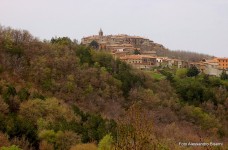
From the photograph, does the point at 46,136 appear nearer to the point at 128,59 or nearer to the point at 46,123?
the point at 46,123

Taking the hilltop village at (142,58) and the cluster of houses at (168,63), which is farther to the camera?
the hilltop village at (142,58)

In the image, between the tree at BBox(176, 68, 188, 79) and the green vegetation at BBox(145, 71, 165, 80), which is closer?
the green vegetation at BBox(145, 71, 165, 80)

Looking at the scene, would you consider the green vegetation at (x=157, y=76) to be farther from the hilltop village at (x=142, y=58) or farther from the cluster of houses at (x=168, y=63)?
the cluster of houses at (x=168, y=63)

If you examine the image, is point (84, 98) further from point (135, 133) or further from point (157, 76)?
point (135, 133)

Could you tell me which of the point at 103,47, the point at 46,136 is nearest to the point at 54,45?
the point at 46,136

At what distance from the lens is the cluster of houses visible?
181 ft

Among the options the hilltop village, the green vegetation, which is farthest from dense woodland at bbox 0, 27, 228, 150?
the hilltop village

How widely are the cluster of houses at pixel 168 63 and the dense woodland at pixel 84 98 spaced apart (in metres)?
6.32

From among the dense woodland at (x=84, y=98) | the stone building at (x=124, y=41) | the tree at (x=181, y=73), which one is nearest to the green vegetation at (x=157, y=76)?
the dense woodland at (x=84, y=98)

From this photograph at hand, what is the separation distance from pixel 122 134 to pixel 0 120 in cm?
1681

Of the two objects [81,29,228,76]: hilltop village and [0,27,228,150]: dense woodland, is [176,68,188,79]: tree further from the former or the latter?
[81,29,228,76]: hilltop village

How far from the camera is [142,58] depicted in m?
55.3

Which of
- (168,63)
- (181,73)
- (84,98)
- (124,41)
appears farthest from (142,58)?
(84,98)

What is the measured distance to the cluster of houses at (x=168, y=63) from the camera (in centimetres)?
5522
